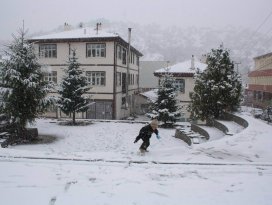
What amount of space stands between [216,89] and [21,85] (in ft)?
40.8

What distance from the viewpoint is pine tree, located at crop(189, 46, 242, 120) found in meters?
21.2

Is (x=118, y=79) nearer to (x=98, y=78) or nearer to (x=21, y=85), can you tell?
(x=98, y=78)

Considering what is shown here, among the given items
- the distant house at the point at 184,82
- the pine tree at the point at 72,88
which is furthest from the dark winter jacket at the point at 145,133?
the distant house at the point at 184,82

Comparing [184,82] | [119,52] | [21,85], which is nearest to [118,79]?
[119,52]

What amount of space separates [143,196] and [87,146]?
11.2 m

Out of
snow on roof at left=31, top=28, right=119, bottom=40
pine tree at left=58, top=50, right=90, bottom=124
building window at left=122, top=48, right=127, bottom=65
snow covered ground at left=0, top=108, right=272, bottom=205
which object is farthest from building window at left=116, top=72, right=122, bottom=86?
snow covered ground at left=0, top=108, right=272, bottom=205

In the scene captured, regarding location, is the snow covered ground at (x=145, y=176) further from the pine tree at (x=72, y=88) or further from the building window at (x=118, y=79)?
the building window at (x=118, y=79)

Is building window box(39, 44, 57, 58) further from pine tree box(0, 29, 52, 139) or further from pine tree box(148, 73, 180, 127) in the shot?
pine tree box(0, 29, 52, 139)

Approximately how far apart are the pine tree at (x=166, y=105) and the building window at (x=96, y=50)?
8.98m

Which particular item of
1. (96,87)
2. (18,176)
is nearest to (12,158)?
(18,176)

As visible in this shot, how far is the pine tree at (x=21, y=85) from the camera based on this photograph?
58.4 feet

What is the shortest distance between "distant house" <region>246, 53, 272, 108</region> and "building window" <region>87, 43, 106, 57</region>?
26.3 meters

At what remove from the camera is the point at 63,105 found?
26125 mm

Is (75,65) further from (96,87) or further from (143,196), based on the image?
(143,196)
